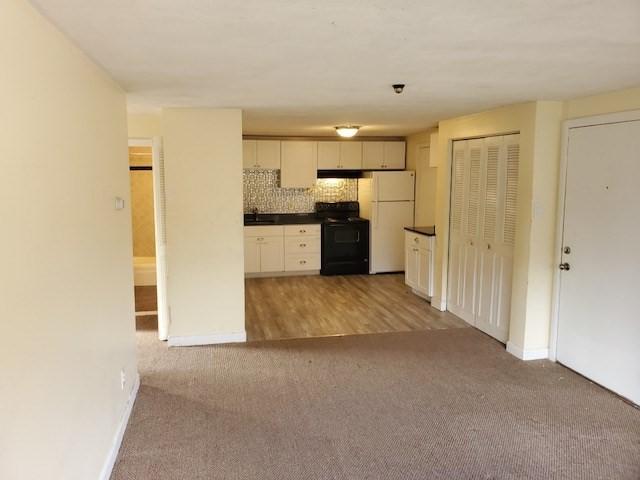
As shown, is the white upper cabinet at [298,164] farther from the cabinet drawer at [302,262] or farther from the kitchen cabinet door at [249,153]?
the cabinet drawer at [302,262]

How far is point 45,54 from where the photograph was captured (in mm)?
1893

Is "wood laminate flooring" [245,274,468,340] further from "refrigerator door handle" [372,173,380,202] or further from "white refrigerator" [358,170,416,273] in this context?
"refrigerator door handle" [372,173,380,202]

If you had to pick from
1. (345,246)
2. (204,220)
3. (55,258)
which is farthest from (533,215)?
(345,246)

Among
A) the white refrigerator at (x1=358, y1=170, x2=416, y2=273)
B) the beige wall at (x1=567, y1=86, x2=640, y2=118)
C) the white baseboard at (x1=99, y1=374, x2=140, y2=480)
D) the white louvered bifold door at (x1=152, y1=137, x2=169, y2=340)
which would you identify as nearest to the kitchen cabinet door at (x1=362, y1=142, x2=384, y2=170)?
the white refrigerator at (x1=358, y1=170, x2=416, y2=273)

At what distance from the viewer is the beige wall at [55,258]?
4.99 ft

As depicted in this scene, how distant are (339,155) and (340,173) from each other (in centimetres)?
40

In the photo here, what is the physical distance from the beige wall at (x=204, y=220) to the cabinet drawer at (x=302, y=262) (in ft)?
9.73

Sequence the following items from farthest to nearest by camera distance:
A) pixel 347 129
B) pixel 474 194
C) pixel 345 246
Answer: pixel 345 246 → pixel 347 129 → pixel 474 194

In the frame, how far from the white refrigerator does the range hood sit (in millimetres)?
405

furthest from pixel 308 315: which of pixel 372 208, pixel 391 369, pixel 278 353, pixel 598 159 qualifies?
pixel 598 159

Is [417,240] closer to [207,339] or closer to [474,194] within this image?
[474,194]

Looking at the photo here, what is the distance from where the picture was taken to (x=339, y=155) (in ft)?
26.0

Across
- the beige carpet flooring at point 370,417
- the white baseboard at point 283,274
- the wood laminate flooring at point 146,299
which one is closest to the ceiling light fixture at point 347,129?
the white baseboard at point 283,274

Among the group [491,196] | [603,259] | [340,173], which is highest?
[340,173]
